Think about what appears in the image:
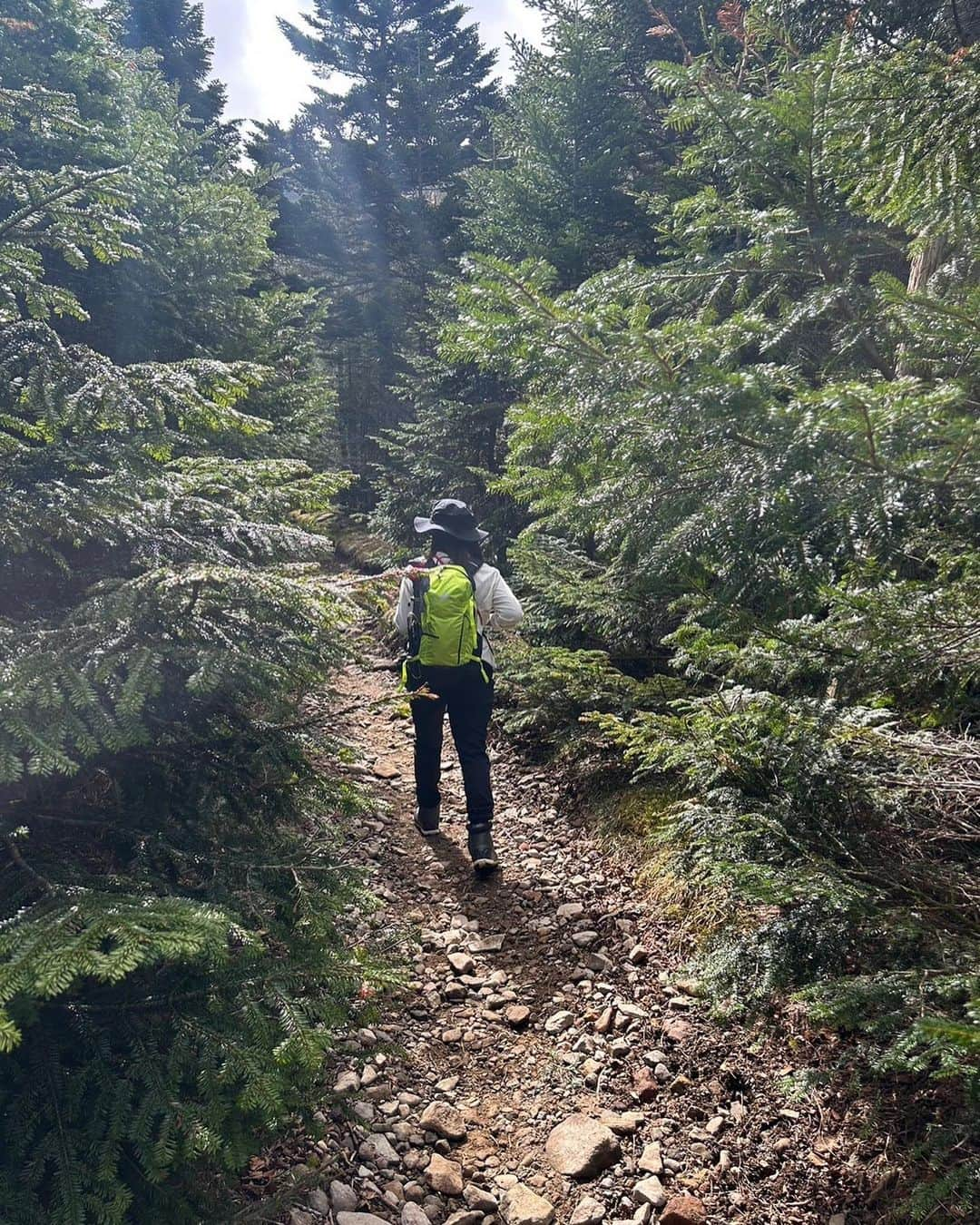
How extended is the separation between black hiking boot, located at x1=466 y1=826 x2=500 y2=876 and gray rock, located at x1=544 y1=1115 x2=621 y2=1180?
2.17m

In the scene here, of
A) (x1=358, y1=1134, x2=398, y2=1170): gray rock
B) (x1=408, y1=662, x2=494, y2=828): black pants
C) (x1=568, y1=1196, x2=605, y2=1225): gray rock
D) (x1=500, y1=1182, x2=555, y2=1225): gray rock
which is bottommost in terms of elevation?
(x1=568, y1=1196, x2=605, y2=1225): gray rock

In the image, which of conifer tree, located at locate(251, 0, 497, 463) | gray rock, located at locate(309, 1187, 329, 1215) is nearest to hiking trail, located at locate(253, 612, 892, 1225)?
gray rock, located at locate(309, 1187, 329, 1215)

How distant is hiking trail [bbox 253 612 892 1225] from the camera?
9.98 feet

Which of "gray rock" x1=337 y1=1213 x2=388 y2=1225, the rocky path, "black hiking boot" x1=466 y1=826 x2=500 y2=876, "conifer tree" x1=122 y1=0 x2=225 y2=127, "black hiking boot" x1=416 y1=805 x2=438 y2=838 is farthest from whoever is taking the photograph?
"conifer tree" x1=122 y1=0 x2=225 y2=127

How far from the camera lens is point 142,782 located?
327 centimetres

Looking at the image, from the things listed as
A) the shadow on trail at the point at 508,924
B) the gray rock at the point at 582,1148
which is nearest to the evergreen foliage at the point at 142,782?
the gray rock at the point at 582,1148

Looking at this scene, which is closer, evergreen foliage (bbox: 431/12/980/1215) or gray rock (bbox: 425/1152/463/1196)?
evergreen foliage (bbox: 431/12/980/1215)

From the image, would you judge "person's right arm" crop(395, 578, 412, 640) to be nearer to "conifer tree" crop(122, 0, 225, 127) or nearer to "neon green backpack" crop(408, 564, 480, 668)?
"neon green backpack" crop(408, 564, 480, 668)

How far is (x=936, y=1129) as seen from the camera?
257 centimetres

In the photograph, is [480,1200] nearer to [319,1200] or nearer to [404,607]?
[319,1200]

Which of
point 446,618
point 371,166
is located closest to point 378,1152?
point 446,618

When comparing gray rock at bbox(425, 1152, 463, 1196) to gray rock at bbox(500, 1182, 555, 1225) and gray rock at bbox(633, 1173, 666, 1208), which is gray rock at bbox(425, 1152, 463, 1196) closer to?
gray rock at bbox(500, 1182, 555, 1225)

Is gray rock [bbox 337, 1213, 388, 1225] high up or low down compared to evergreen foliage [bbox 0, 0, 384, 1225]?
down

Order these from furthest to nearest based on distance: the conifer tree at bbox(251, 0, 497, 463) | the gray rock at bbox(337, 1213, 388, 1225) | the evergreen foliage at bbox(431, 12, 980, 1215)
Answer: the conifer tree at bbox(251, 0, 497, 463) < the gray rock at bbox(337, 1213, 388, 1225) < the evergreen foliage at bbox(431, 12, 980, 1215)
